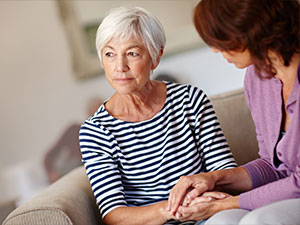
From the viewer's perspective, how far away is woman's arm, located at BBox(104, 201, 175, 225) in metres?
1.46

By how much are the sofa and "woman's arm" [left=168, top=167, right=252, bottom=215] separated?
307mm

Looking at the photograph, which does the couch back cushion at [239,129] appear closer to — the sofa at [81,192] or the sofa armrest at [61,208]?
the sofa at [81,192]

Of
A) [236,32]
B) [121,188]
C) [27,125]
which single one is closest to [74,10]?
[27,125]

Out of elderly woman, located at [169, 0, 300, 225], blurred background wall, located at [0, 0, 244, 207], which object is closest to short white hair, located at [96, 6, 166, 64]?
elderly woman, located at [169, 0, 300, 225]

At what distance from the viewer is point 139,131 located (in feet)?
5.27

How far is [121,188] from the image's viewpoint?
5.06ft

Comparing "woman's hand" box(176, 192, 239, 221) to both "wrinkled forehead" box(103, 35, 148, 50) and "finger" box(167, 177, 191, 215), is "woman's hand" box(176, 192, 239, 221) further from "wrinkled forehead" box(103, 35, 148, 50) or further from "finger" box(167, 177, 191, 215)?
"wrinkled forehead" box(103, 35, 148, 50)

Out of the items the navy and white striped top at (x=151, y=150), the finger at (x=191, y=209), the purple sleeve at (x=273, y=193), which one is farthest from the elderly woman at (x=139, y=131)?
the purple sleeve at (x=273, y=193)

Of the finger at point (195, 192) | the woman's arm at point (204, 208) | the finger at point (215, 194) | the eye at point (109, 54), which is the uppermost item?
the eye at point (109, 54)

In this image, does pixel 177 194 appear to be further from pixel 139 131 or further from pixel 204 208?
pixel 139 131

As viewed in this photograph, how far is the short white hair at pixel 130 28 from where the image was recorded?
1.54 meters

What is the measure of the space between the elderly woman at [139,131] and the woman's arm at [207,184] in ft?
0.28

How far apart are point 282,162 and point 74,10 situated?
8.10ft

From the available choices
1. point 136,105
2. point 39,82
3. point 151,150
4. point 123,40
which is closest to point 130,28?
point 123,40
